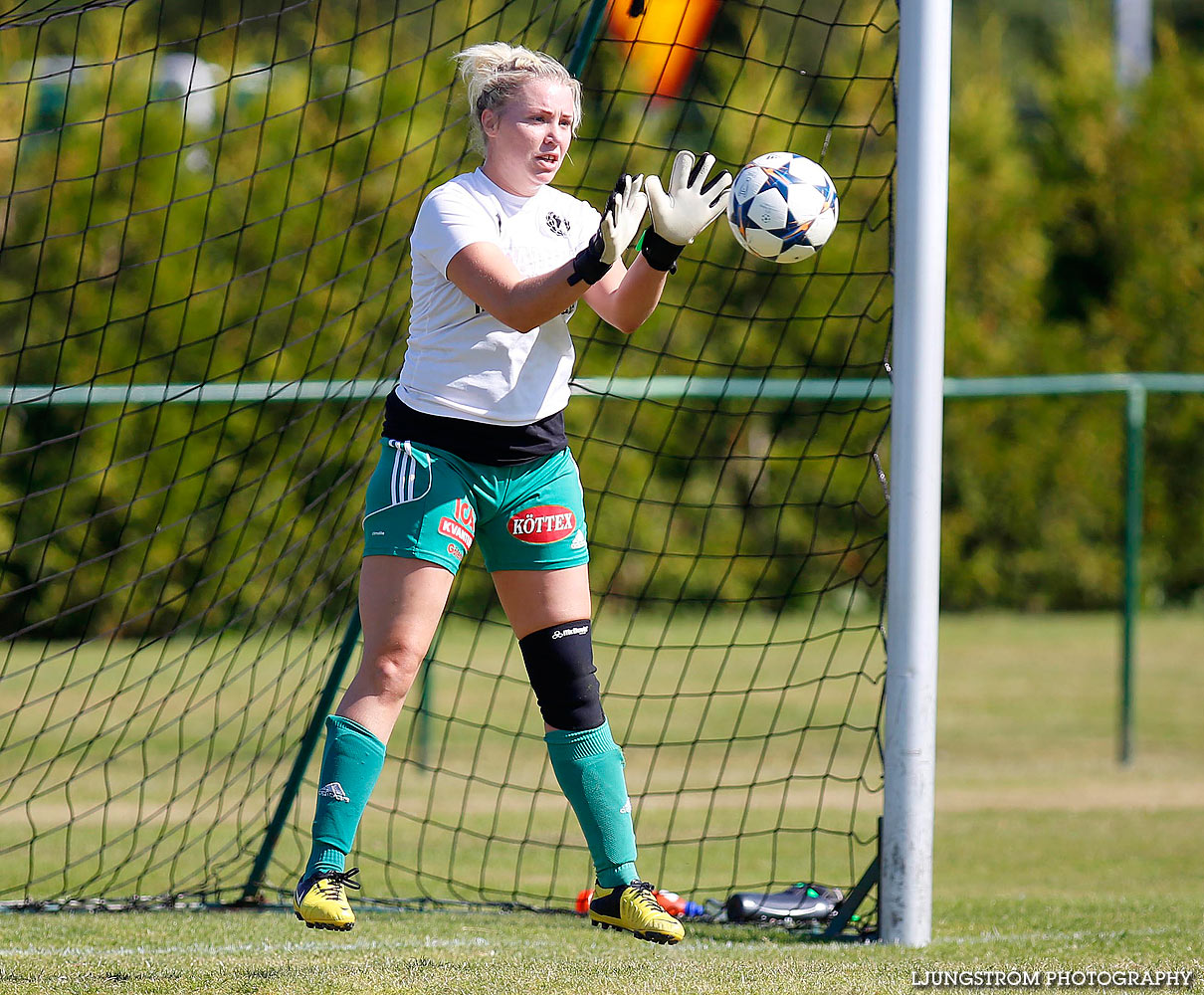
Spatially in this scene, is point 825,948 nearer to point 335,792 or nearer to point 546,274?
point 335,792

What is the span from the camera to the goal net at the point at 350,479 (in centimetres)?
601

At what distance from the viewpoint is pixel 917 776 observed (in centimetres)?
373

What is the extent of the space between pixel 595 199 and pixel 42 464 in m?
3.93

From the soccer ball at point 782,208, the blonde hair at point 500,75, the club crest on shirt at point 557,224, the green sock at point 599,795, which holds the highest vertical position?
the blonde hair at point 500,75

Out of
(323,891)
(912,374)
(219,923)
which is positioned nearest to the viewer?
(323,891)

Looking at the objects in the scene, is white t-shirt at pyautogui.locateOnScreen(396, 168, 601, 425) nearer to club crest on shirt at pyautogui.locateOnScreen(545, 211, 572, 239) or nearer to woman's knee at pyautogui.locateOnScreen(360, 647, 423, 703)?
club crest on shirt at pyautogui.locateOnScreen(545, 211, 572, 239)

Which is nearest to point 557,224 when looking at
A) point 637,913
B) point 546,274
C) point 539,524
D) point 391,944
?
point 546,274

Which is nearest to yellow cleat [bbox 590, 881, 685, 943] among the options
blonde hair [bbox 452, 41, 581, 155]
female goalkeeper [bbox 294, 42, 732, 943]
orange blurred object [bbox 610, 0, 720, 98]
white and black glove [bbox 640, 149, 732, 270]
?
female goalkeeper [bbox 294, 42, 732, 943]

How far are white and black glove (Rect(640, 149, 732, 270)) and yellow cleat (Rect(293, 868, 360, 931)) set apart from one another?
1.56m

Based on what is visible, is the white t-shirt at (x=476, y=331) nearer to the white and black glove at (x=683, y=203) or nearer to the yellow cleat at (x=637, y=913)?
the white and black glove at (x=683, y=203)

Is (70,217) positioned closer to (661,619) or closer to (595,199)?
(595,199)

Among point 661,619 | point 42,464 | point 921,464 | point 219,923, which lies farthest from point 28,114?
point 921,464

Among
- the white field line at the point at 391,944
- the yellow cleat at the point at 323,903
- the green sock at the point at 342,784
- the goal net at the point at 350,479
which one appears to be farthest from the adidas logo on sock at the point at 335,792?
the goal net at the point at 350,479

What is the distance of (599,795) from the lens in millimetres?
3320
